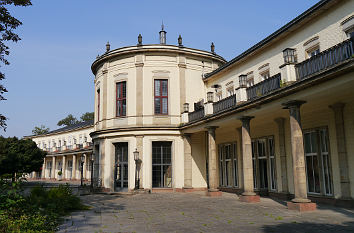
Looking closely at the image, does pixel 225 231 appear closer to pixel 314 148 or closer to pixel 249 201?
pixel 249 201

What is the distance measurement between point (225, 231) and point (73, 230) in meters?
3.97

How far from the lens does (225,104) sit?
634 inches

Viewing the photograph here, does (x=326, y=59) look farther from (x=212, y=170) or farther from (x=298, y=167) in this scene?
(x=212, y=170)

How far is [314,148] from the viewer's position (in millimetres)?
13977

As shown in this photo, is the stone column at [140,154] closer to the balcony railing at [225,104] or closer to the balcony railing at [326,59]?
the balcony railing at [225,104]

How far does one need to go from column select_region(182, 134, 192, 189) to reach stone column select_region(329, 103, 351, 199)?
10.3 m

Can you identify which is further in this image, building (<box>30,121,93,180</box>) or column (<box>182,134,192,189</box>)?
building (<box>30,121,93,180</box>)

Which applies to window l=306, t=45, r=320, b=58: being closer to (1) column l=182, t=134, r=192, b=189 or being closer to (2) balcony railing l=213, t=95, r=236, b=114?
(2) balcony railing l=213, t=95, r=236, b=114

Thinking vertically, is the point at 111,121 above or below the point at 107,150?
above

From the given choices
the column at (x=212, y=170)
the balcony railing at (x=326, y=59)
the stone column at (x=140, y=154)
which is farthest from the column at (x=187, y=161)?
the balcony railing at (x=326, y=59)

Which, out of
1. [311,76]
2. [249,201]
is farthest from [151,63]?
[311,76]

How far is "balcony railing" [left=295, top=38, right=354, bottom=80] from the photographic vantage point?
915 centimetres

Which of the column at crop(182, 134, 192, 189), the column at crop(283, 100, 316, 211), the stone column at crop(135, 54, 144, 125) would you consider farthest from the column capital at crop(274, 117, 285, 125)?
the stone column at crop(135, 54, 144, 125)

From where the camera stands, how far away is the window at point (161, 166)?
20656mm
